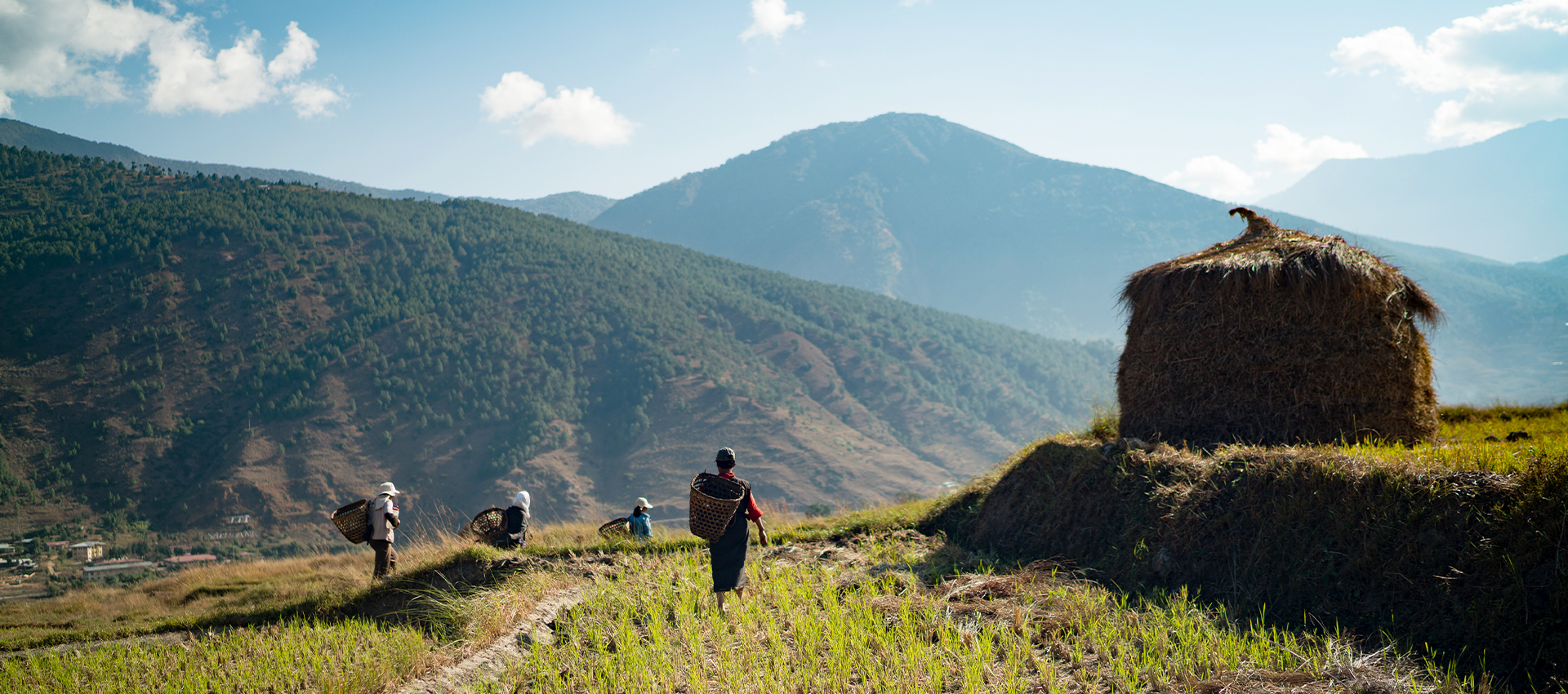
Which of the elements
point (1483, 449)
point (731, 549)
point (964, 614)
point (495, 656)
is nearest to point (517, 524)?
point (495, 656)

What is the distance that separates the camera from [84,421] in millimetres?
71938

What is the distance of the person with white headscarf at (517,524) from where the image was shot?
12109 millimetres

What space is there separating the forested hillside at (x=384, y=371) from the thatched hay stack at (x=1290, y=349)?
7954 cm

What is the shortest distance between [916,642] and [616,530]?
807 centimetres

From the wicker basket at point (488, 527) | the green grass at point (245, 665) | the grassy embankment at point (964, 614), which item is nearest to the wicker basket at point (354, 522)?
the grassy embankment at point (964, 614)

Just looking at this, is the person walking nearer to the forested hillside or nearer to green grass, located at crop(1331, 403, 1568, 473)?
green grass, located at crop(1331, 403, 1568, 473)

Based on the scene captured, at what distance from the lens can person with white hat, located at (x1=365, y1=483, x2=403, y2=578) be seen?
38.1 ft

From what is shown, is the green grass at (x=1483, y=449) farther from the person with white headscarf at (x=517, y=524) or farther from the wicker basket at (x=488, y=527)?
the wicker basket at (x=488, y=527)

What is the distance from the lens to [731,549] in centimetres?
713

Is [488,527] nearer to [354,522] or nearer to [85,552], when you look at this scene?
[354,522]

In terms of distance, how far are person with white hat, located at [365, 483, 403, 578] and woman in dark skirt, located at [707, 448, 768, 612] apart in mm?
7020

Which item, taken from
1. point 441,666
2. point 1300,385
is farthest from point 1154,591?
point 441,666

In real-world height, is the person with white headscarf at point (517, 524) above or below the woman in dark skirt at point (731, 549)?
below

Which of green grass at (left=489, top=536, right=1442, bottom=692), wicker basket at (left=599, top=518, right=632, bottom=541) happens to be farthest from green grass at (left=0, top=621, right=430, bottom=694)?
wicker basket at (left=599, top=518, right=632, bottom=541)
